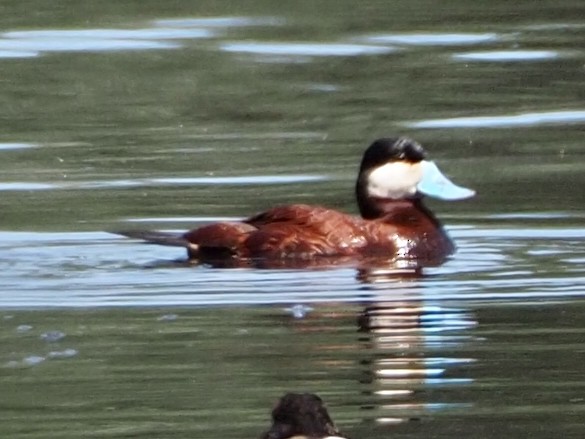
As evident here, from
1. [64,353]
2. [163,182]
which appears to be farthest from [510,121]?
[64,353]

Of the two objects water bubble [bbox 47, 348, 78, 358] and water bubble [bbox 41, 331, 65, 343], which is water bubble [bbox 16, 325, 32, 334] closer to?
water bubble [bbox 41, 331, 65, 343]

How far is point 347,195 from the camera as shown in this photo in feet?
44.1

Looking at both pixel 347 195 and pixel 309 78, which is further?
pixel 309 78

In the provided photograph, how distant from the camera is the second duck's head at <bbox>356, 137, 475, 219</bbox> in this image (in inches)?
471

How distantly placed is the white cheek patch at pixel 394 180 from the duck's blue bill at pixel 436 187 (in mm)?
37

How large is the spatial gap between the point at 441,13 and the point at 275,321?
1401cm

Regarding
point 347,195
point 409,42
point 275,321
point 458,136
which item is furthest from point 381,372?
point 409,42

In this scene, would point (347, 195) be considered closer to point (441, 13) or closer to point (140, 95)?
point (140, 95)

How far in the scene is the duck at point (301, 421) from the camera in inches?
229

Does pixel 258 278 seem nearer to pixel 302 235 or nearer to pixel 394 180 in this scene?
pixel 302 235

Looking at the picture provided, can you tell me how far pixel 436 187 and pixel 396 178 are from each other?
248 mm

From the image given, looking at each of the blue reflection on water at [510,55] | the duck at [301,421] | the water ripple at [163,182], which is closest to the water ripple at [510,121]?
the water ripple at [163,182]

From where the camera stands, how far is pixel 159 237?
1139 centimetres

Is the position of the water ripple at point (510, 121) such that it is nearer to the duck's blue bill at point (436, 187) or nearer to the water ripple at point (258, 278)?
the duck's blue bill at point (436, 187)
